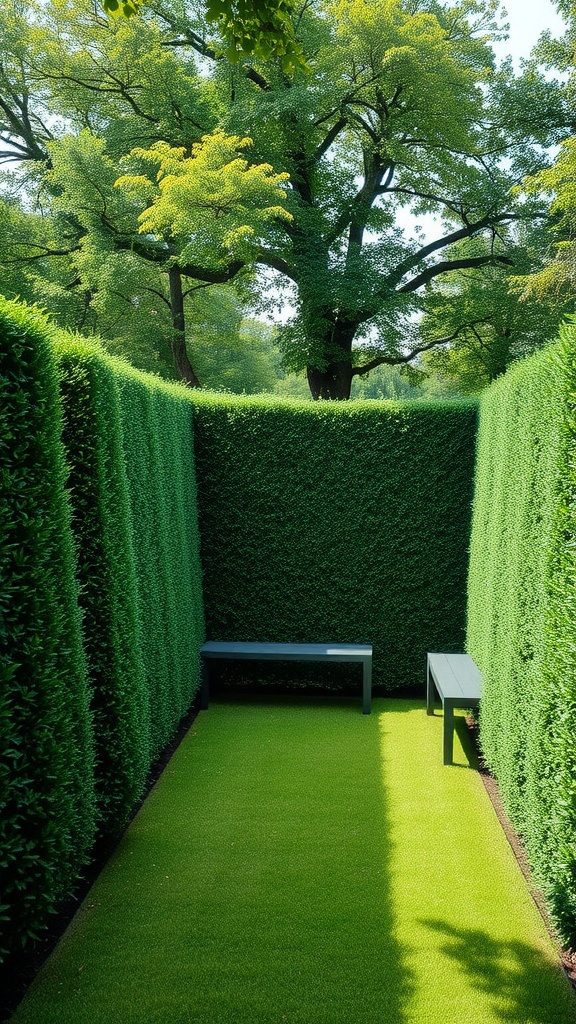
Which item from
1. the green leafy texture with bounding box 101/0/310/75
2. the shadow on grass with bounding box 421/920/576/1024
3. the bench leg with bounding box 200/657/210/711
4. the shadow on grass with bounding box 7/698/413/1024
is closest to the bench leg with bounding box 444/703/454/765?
the shadow on grass with bounding box 7/698/413/1024

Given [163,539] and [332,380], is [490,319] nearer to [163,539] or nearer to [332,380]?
[332,380]

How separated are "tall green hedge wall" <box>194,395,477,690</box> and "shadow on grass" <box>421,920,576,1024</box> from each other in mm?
4292

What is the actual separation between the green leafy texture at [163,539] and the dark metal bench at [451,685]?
2413 mm

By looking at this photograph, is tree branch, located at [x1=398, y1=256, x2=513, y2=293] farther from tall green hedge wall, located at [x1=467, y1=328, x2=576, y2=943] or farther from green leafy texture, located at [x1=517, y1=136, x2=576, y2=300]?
tall green hedge wall, located at [x1=467, y1=328, x2=576, y2=943]

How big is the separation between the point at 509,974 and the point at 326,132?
18.8 metres

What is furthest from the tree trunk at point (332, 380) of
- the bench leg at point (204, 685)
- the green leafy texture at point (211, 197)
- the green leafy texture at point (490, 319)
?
the bench leg at point (204, 685)

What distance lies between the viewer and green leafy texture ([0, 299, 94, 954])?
2877 millimetres

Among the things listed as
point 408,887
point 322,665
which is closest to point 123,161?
point 322,665

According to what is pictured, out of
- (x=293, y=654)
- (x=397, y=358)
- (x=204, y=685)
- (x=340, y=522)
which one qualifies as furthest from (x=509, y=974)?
(x=397, y=358)

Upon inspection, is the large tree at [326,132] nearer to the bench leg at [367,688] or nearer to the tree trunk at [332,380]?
the tree trunk at [332,380]

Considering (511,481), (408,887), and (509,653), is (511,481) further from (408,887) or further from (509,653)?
(408,887)

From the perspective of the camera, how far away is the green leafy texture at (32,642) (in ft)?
9.44

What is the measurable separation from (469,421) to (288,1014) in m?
5.97

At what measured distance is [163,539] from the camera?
5.94 metres
